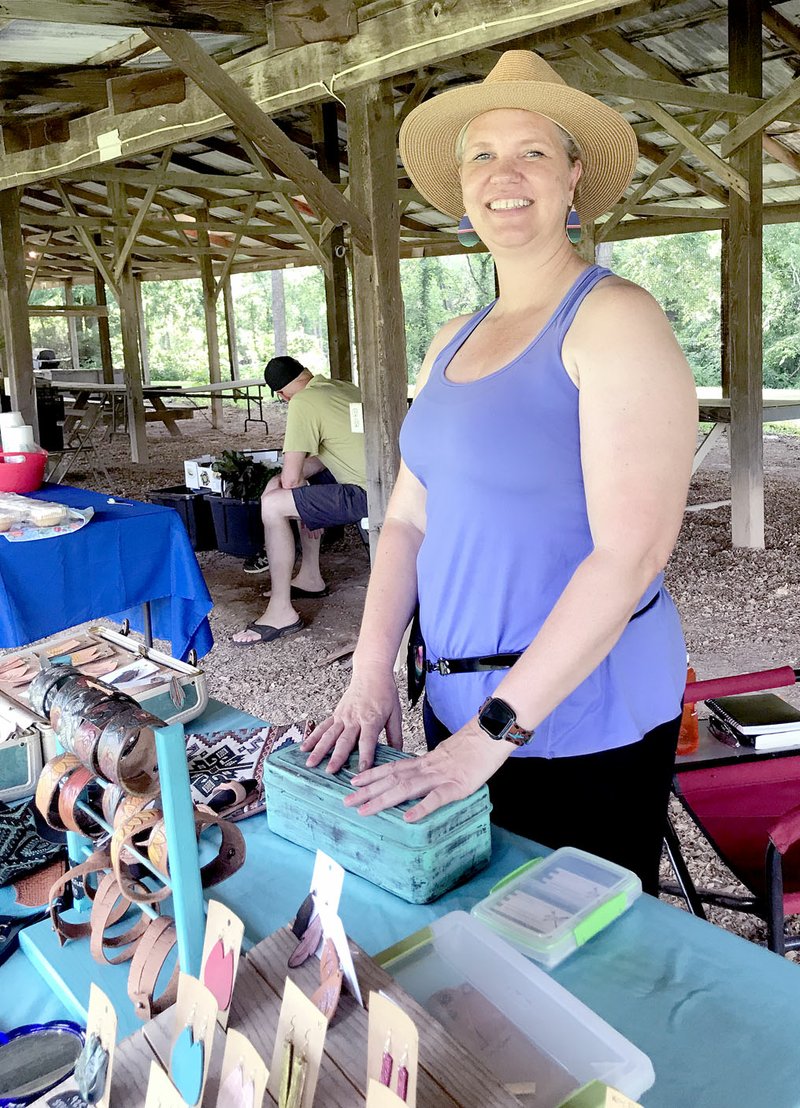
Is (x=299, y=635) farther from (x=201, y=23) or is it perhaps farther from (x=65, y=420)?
(x=65, y=420)

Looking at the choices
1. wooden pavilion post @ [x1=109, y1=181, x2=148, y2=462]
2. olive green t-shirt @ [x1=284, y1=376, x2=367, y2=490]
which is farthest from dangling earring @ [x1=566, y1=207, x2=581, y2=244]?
wooden pavilion post @ [x1=109, y1=181, x2=148, y2=462]

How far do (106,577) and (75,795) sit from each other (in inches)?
103

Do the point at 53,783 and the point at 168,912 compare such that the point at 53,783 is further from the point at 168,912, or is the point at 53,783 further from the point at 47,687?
the point at 168,912

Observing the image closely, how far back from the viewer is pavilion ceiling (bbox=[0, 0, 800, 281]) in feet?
11.1

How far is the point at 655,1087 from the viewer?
827mm

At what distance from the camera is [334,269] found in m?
7.92

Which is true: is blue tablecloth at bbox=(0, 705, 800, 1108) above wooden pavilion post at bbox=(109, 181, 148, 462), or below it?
below

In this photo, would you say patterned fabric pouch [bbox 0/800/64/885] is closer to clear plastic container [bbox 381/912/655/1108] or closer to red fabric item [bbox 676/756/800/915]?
clear plastic container [bbox 381/912/655/1108]

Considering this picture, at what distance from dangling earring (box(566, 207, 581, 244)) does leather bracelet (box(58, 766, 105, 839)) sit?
38.7 inches

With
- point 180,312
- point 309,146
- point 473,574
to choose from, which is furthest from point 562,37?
point 180,312

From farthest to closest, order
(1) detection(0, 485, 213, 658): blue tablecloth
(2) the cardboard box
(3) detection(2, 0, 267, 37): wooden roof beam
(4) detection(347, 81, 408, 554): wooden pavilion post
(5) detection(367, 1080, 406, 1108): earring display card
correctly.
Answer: (2) the cardboard box
(4) detection(347, 81, 408, 554): wooden pavilion post
(1) detection(0, 485, 213, 658): blue tablecloth
(3) detection(2, 0, 267, 37): wooden roof beam
(5) detection(367, 1080, 406, 1108): earring display card

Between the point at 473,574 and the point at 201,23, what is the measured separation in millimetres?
2952

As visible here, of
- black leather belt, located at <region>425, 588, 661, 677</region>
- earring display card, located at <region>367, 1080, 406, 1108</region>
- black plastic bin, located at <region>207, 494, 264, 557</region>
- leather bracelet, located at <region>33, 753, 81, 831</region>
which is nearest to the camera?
earring display card, located at <region>367, 1080, 406, 1108</region>

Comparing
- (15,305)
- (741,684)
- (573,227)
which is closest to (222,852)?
(573,227)
